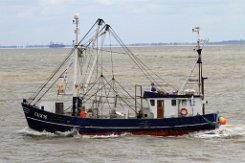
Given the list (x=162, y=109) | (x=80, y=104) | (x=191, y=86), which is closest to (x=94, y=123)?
(x=80, y=104)

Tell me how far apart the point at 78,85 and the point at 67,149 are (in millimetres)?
4942

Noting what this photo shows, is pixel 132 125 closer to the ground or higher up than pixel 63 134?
higher up

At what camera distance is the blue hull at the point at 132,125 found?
36.6 meters

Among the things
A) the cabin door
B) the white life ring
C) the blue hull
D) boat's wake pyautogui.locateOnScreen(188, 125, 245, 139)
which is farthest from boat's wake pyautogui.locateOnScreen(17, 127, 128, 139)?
boat's wake pyautogui.locateOnScreen(188, 125, 245, 139)

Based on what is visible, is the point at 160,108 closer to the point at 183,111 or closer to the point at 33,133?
the point at 183,111

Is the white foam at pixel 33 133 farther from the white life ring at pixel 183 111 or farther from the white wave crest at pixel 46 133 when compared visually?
the white life ring at pixel 183 111

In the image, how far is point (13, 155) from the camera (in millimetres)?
32875

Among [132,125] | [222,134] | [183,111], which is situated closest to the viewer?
[132,125]

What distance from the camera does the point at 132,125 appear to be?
120 feet

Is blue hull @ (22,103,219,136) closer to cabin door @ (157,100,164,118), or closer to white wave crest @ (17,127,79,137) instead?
white wave crest @ (17,127,79,137)

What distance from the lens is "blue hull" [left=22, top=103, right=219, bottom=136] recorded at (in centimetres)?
3659

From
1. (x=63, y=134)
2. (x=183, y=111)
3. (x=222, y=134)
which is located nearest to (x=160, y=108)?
(x=183, y=111)

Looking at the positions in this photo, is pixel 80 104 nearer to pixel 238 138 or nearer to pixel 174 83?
pixel 238 138

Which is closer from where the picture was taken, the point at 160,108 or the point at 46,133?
the point at 160,108
